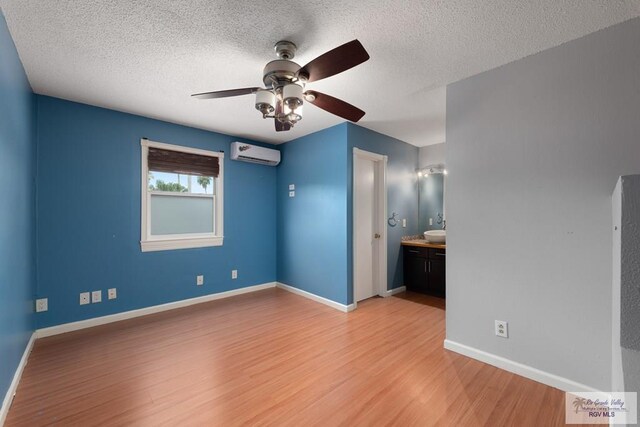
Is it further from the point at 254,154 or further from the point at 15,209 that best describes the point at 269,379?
the point at 254,154

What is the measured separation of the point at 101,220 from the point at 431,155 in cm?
482

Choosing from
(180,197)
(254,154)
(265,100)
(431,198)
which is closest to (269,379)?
(265,100)

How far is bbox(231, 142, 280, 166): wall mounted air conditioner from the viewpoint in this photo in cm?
409

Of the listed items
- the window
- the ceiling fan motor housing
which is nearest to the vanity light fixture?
the window

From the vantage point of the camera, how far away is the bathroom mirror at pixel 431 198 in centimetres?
464

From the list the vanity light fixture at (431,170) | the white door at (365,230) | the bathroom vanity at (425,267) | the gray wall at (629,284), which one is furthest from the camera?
the vanity light fixture at (431,170)

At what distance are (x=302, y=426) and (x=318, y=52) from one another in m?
2.49

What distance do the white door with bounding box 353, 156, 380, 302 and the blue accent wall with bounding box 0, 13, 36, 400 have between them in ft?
10.4

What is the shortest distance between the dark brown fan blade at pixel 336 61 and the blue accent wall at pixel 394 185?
6.17ft

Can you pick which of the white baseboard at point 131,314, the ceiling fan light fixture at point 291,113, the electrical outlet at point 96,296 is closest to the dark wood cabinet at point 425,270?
the white baseboard at point 131,314

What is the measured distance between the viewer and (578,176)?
1885 millimetres

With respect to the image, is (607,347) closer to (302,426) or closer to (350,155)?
(302,426)

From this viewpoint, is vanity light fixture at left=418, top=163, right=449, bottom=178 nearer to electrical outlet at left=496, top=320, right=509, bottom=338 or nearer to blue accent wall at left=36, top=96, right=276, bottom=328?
electrical outlet at left=496, top=320, right=509, bottom=338

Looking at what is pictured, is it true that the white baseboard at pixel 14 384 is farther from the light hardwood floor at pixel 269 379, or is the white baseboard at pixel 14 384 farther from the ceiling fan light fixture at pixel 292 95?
the ceiling fan light fixture at pixel 292 95
